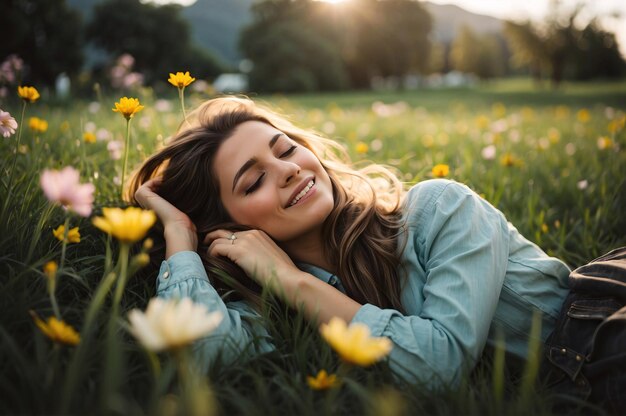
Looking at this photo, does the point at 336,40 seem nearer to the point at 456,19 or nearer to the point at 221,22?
the point at 221,22

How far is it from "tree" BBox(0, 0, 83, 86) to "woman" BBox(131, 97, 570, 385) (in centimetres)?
1756

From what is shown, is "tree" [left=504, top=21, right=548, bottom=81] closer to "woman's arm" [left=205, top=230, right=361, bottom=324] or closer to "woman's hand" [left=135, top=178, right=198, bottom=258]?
"woman's hand" [left=135, top=178, right=198, bottom=258]

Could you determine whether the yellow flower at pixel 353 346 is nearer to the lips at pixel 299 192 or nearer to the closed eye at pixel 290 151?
the lips at pixel 299 192

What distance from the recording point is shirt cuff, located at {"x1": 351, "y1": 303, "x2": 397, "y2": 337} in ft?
4.13

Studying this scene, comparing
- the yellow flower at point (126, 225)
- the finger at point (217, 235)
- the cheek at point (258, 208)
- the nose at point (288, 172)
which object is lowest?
the finger at point (217, 235)

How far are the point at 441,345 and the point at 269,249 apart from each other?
0.62 m

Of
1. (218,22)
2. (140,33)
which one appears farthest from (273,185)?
(218,22)

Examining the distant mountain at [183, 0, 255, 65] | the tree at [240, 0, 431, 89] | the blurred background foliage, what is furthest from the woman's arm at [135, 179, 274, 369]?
the distant mountain at [183, 0, 255, 65]

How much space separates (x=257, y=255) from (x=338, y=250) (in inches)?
13.0

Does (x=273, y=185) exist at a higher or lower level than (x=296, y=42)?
lower

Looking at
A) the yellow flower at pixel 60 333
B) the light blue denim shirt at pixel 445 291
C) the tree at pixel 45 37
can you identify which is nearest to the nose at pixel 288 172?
the light blue denim shirt at pixel 445 291

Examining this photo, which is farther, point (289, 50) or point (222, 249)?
point (289, 50)

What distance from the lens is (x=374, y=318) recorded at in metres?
1.29

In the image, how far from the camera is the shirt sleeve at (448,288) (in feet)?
3.99
